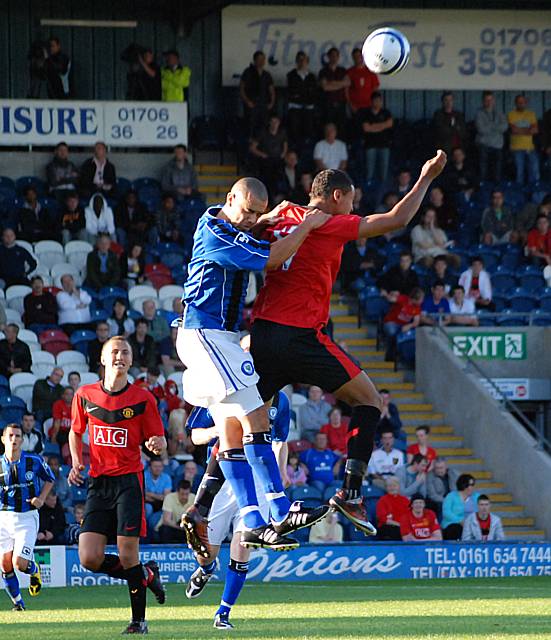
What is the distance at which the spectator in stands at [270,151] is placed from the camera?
22.7 metres

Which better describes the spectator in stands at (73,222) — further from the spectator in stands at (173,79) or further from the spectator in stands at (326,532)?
the spectator in stands at (326,532)

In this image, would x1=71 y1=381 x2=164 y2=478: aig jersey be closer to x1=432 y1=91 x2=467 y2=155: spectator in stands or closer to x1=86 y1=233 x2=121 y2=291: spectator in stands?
x1=86 y1=233 x2=121 y2=291: spectator in stands

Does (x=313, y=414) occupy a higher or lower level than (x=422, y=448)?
higher

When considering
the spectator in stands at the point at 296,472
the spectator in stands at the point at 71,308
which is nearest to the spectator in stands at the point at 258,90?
the spectator in stands at the point at 71,308

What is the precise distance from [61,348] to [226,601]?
9586 mm

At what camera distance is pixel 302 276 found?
8648 millimetres

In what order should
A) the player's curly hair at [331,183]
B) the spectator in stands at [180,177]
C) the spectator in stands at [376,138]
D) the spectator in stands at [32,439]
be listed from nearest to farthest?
the player's curly hair at [331,183] → the spectator in stands at [32,439] → the spectator in stands at [180,177] → the spectator in stands at [376,138]

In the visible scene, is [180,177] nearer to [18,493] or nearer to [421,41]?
[421,41]

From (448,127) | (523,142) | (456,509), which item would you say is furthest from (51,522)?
(523,142)

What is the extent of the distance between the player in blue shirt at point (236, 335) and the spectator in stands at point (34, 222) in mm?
12512

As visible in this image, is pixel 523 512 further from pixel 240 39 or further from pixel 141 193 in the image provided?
pixel 240 39

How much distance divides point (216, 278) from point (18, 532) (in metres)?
6.08

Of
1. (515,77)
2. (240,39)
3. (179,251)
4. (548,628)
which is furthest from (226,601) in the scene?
(515,77)

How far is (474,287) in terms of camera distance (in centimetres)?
2186
